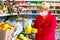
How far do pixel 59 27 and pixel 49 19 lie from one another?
13.9 feet

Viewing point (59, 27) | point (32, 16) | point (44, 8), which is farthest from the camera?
point (32, 16)

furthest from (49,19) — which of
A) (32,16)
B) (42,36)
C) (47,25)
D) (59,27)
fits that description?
(32,16)

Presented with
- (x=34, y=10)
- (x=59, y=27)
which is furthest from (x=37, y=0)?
(x=59, y=27)

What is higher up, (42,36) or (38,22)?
(38,22)

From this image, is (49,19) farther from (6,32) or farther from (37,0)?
(37,0)

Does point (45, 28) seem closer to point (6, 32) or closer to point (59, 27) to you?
point (6, 32)

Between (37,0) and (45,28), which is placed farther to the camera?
(37,0)

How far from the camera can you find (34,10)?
792 centimetres

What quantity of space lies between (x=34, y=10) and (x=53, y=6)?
2.89ft

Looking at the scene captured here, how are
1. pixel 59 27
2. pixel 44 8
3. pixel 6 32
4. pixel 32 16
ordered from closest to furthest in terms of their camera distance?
1. pixel 6 32
2. pixel 44 8
3. pixel 59 27
4. pixel 32 16

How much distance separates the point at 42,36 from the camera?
3.56m

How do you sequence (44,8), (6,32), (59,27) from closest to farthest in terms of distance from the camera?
1. (6,32)
2. (44,8)
3. (59,27)

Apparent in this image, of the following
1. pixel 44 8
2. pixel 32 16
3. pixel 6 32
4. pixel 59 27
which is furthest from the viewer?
pixel 32 16

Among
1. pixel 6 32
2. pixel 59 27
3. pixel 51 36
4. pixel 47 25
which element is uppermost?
pixel 6 32
